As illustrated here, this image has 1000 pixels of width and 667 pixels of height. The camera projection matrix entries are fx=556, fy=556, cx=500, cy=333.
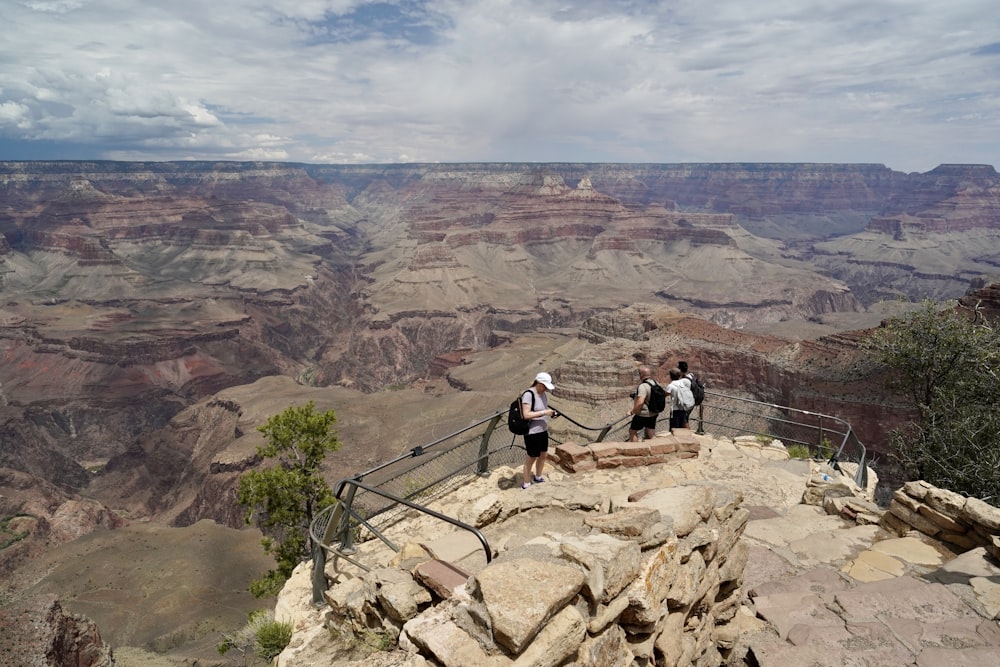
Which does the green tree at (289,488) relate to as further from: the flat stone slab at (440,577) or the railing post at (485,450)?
the flat stone slab at (440,577)

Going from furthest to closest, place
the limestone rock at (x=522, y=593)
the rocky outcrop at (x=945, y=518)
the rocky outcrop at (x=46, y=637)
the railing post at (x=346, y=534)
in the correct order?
the rocky outcrop at (x=46, y=637), the rocky outcrop at (x=945, y=518), the railing post at (x=346, y=534), the limestone rock at (x=522, y=593)

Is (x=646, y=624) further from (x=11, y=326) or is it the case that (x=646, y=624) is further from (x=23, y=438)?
(x=11, y=326)

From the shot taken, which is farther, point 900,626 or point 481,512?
point 481,512

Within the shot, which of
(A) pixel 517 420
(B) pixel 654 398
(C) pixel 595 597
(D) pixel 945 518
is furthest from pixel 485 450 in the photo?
(D) pixel 945 518

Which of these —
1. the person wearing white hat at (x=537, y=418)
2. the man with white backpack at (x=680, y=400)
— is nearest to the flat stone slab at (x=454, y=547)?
the person wearing white hat at (x=537, y=418)

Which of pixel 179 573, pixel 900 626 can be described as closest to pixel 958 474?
pixel 900 626

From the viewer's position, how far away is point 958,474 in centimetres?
1630

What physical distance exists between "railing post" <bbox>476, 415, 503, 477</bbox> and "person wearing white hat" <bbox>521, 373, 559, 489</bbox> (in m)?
1.05

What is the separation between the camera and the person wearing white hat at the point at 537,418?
1111 centimetres

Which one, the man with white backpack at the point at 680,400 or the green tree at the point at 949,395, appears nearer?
the man with white backpack at the point at 680,400

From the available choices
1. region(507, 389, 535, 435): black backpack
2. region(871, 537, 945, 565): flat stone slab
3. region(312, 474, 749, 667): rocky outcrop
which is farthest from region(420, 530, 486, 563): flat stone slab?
region(871, 537, 945, 565): flat stone slab

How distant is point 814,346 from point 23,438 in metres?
109

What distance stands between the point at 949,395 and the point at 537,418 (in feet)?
63.4

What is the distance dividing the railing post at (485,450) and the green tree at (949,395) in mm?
12769
